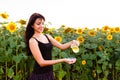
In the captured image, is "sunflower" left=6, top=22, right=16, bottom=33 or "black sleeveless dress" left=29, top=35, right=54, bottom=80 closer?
"black sleeveless dress" left=29, top=35, right=54, bottom=80

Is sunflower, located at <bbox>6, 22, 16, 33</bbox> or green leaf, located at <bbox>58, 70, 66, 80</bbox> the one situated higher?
sunflower, located at <bbox>6, 22, 16, 33</bbox>

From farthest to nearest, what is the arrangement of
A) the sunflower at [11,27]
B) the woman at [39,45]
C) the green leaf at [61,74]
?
1. the green leaf at [61,74]
2. the sunflower at [11,27]
3. the woman at [39,45]

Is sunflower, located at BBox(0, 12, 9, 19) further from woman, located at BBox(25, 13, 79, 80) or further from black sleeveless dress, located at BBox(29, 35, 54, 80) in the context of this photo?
black sleeveless dress, located at BBox(29, 35, 54, 80)

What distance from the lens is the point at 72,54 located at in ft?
17.2

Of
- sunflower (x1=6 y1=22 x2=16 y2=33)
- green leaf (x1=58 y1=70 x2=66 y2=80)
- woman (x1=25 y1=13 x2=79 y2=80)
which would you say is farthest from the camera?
green leaf (x1=58 y1=70 x2=66 y2=80)

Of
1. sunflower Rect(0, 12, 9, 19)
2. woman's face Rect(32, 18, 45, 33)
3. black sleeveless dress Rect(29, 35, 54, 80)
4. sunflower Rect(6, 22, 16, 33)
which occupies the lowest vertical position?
black sleeveless dress Rect(29, 35, 54, 80)

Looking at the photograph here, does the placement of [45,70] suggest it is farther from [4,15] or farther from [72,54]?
[4,15]

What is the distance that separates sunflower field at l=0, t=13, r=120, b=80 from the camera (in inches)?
196

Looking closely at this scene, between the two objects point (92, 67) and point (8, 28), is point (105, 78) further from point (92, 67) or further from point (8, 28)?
point (8, 28)

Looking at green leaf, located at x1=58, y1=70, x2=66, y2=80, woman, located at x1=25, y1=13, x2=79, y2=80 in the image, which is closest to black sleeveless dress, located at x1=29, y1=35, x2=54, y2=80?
woman, located at x1=25, y1=13, x2=79, y2=80

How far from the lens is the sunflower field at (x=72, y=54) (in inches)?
196

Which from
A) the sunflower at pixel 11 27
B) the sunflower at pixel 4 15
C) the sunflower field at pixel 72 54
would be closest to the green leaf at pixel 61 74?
the sunflower field at pixel 72 54

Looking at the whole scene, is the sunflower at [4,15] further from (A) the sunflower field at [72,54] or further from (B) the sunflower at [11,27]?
(B) the sunflower at [11,27]

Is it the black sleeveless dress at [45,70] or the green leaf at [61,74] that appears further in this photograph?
the green leaf at [61,74]
